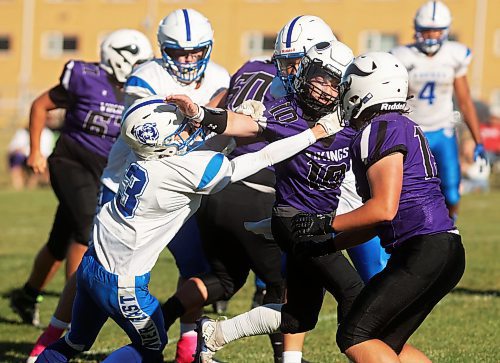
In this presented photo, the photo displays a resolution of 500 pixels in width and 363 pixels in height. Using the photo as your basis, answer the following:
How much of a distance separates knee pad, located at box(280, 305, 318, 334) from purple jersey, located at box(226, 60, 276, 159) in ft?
3.20

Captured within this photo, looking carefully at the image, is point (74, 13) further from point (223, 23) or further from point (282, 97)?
point (282, 97)

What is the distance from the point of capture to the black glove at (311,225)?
3.97 meters

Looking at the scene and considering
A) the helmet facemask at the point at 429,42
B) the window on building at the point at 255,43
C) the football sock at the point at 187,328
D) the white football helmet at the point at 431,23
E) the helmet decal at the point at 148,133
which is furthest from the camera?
the window on building at the point at 255,43

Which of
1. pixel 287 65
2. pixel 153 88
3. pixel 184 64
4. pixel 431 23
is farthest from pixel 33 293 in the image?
pixel 431 23

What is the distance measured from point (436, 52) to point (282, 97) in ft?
12.3

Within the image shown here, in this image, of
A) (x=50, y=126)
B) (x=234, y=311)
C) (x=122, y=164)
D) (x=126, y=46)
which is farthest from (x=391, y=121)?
(x=50, y=126)

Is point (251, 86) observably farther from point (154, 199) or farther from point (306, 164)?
point (154, 199)

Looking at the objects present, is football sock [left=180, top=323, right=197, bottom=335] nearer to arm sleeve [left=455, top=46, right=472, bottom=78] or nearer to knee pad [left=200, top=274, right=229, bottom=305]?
knee pad [left=200, top=274, right=229, bottom=305]

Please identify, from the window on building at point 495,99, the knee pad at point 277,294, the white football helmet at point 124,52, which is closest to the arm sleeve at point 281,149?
the knee pad at point 277,294

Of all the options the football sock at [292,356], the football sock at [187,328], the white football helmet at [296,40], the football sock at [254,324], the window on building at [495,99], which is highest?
the white football helmet at [296,40]

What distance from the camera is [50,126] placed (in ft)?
62.4

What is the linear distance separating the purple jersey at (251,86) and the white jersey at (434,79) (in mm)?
3061

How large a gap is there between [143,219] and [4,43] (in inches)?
1437

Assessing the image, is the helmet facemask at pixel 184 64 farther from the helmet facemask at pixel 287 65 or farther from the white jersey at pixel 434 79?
the white jersey at pixel 434 79
